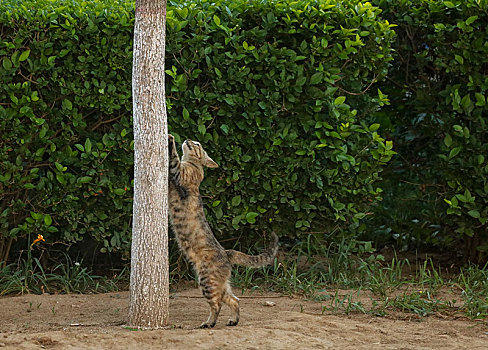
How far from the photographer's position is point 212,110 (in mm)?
6863

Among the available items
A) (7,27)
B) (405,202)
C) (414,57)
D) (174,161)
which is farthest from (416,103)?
(7,27)

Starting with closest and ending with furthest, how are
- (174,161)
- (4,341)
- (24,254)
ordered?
(4,341) → (174,161) → (24,254)

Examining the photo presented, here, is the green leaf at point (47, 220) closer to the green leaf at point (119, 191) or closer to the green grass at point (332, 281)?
the green grass at point (332, 281)

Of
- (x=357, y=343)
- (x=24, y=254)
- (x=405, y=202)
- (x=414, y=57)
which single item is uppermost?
(x=414, y=57)

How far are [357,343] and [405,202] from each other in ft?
12.4

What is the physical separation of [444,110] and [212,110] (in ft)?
8.41

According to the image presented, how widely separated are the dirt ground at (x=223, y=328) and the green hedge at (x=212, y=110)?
775mm

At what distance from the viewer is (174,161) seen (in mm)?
6043

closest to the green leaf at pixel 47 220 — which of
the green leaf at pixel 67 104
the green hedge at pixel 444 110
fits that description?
the green leaf at pixel 67 104

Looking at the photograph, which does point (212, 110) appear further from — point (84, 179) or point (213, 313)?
point (213, 313)

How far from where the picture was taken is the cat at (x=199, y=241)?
18.4 feet

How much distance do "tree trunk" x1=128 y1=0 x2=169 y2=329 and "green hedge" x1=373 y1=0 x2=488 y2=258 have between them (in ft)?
11.1

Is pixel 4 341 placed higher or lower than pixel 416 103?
lower

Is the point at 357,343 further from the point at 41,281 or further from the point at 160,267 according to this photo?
the point at 41,281
